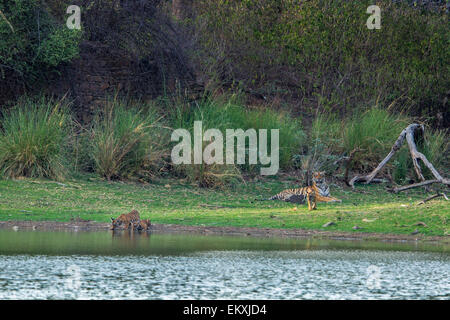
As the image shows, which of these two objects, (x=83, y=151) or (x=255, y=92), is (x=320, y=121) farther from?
(x=83, y=151)

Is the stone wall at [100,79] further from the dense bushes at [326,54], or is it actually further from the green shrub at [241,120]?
the dense bushes at [326,54]

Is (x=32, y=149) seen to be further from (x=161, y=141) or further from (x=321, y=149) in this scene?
(x=321, y=149)

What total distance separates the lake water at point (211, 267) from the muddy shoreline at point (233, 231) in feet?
2.01

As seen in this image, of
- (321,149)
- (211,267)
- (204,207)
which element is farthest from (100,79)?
(211,267)

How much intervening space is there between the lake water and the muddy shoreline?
2.01 ft

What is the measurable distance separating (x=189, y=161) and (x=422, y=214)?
22.7 feet

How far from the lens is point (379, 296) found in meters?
7.34

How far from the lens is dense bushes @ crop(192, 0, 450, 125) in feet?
85.5

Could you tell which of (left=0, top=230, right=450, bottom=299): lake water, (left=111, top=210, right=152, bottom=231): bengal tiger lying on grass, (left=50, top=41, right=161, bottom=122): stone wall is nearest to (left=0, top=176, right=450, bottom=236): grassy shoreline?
(left=111, top=210, right=152, bottom=231): bengal tiger lying on grass

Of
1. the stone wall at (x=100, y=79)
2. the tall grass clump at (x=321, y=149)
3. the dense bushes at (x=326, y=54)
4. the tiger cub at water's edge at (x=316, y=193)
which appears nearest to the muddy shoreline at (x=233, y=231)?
the tiger cub at water's edge at (x=316, y=193)

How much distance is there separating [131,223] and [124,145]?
600 centimetres

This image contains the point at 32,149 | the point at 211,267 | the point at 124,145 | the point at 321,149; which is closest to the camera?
the point at 211,267

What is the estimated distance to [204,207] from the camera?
15.9 metres
